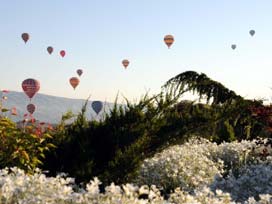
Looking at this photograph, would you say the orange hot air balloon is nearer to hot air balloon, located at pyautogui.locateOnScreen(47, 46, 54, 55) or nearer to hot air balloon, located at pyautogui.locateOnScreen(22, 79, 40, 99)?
hot air balloon, located at pyautogui.locateOnScreen(47, 46, 54, 55)

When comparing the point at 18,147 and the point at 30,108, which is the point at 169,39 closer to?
the point at 30,108

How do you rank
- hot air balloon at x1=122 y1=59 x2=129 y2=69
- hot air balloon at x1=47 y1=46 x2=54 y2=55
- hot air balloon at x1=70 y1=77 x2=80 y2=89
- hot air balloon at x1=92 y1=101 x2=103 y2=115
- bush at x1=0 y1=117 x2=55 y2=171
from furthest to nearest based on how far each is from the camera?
hot air balloon at x1=92 y1=101 x2=103 y2=115 → hot air balloon at x1=122 y1=59 x2=129 y2=69 → hot air balloon at x1=47 y1=46 x2=54 y2=55 → hot air balloon at x1=70 y1=77 x2=80 y2=89 → bush at x1=0 y1=117 x2=55 y2=171

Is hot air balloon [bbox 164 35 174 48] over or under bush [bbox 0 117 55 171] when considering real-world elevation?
over

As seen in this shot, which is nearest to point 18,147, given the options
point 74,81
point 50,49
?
point 74,81

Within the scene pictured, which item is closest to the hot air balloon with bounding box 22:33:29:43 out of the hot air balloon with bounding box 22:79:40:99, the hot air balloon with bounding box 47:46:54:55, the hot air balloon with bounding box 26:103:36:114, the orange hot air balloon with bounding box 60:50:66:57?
the hot air balloon with bounding box 47:46:54:55

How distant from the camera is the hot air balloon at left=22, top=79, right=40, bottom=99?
131 ft

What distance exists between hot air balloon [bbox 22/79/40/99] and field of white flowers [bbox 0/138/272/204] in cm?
2467

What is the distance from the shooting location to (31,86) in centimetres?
4075

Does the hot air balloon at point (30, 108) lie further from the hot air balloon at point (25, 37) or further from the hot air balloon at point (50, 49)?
the hot air balloon at point (50, 49)

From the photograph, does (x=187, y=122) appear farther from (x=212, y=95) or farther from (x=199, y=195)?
(x=212, y=95)

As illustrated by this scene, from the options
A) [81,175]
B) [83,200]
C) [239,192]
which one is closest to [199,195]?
[83,200]

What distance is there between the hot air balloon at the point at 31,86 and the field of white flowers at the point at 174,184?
24.7 m

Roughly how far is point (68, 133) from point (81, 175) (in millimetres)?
1224

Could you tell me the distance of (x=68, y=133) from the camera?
10.5 metres
